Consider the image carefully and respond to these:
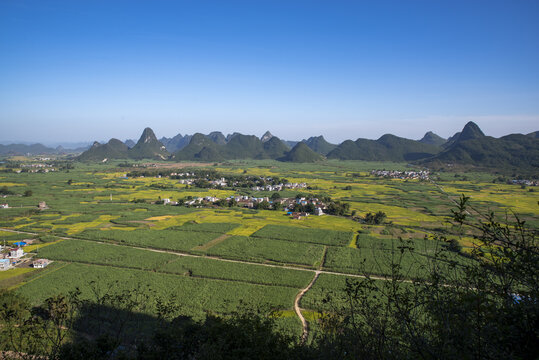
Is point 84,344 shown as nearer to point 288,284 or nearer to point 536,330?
point 536,330

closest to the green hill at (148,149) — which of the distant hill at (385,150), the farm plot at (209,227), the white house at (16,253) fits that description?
the distant hill at (385,150)

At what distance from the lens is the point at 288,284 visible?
1695cm

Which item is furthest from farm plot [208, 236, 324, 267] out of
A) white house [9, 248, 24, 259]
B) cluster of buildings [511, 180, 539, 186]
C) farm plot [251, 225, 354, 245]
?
cluster of buildings [511, 180, 539, 186]

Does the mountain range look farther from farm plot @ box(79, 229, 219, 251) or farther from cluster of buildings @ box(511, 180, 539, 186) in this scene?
farm plot @ box(79, 229, 219, 251)

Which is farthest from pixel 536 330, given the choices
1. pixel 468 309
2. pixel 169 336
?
pixel 169 336

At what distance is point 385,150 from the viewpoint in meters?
→ 124

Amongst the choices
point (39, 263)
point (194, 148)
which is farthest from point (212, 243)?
point (194, 148)

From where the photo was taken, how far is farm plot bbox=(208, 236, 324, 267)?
2081cm

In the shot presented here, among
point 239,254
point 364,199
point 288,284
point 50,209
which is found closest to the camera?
point 288,284

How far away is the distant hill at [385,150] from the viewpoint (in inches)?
4633

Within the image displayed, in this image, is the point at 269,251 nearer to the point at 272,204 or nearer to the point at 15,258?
the point at 15,258

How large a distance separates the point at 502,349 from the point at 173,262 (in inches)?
758

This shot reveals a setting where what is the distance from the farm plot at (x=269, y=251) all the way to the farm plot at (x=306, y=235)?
985mm

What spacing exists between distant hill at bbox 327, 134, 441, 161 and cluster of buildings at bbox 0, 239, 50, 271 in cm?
11566
